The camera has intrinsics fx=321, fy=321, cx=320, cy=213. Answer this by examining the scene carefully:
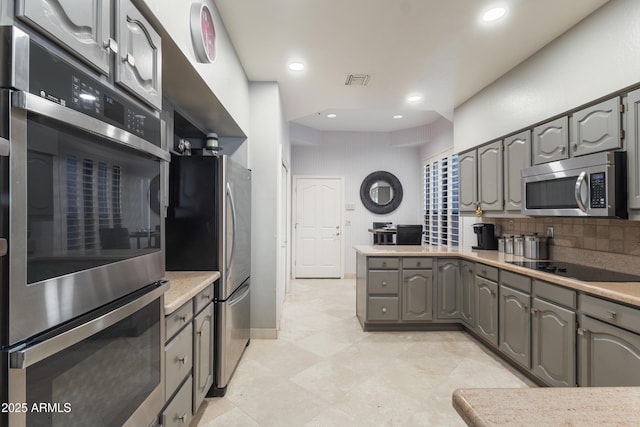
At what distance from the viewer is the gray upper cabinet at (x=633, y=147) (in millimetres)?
1862

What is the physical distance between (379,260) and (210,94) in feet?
7.58

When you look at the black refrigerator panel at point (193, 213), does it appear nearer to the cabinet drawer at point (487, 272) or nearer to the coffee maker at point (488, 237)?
the cabinet drawer at point (487, 272)

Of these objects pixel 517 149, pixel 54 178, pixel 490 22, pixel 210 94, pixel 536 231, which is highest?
pixel 490 22

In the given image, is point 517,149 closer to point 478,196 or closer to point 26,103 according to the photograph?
point 478,196

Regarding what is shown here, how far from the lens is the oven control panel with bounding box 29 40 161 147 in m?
0.68

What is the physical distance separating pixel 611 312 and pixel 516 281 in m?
0.78

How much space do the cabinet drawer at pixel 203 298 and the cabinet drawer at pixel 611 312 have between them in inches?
89.7

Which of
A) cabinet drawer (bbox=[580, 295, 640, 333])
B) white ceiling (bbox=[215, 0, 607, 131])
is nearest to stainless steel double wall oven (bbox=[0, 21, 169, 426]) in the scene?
white ceiling (bbox=[215, 0, 607, 131])

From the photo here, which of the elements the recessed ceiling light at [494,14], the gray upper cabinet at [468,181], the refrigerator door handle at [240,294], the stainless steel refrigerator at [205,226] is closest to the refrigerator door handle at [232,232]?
the stainless steel refrigerator at [205,226]

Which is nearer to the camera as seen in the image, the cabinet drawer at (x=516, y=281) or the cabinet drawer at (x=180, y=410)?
the cabinet drawer at (x=180, y=410)

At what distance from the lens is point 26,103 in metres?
0.63

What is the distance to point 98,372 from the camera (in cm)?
91

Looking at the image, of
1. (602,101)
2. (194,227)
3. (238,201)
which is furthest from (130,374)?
(602,101)

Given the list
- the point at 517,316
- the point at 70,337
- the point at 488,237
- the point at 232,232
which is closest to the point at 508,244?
the point at 488,237
